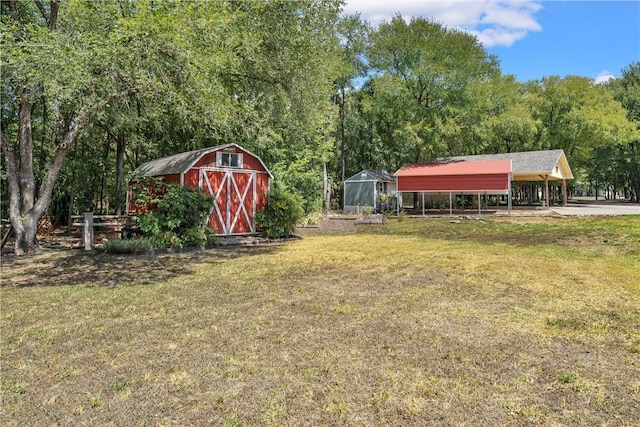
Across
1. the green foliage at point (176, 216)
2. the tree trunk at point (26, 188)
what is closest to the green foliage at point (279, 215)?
the green foliage at point (176, 216)

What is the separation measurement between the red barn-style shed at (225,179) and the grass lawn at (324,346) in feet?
15.6

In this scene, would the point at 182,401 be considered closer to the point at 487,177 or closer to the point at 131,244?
the point at 131,244

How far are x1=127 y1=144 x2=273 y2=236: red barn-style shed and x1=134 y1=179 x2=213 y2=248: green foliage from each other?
0.53 meters

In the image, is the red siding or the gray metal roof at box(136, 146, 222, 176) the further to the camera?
the red siding

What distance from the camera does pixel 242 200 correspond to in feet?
43.2

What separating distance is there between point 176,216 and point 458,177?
19.5 metres

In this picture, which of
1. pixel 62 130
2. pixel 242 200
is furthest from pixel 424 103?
pixel 62 130

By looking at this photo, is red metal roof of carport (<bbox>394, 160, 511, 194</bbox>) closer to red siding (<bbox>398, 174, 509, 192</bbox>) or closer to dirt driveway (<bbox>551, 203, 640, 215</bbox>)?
red siding (<bbox>398, 174, 509, 192</bbox>)

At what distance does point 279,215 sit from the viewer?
13.1m

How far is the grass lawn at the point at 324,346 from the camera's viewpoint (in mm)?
2686

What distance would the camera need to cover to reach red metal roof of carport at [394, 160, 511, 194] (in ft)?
78.2

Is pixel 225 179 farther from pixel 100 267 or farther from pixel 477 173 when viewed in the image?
pixel 477 173

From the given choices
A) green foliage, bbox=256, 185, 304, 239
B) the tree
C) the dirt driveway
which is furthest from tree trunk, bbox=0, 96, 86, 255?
the dirt driveway

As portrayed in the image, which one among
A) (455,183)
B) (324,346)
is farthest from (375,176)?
(324,346)
